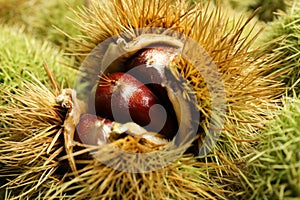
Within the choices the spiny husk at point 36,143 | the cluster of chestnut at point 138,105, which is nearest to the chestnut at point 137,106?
the cluster of chestnut at point 138,105

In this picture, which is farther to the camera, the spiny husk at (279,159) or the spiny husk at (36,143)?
the spiny husk at (36,143)

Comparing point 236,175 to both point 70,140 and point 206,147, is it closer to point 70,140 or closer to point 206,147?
point 206,147

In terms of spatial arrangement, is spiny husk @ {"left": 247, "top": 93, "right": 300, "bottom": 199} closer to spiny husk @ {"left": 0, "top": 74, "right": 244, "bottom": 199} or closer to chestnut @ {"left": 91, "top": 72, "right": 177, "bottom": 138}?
spiny husk @ {"left": 0, "top": 74, "right": 244, "bottom": 199}

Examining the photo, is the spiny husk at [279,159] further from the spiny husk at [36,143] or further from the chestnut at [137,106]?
the spiny husk at [36,143]

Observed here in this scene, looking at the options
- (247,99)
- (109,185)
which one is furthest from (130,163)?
(247,99)

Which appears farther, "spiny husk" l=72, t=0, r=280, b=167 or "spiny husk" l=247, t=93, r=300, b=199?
"spiny husk" l=72, t=0, r=280, b=167

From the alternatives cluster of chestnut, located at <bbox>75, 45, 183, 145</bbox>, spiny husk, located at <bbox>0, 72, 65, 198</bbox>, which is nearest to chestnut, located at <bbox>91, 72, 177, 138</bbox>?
cluster of chestnut, located at <bbox>75, 45, 183, 145</bbox>

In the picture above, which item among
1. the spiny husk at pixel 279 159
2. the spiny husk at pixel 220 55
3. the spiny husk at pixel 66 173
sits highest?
the spiny husk at pixel 220 55
